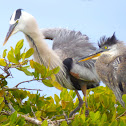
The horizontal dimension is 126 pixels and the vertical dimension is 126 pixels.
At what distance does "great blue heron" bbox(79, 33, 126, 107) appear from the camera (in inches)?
118

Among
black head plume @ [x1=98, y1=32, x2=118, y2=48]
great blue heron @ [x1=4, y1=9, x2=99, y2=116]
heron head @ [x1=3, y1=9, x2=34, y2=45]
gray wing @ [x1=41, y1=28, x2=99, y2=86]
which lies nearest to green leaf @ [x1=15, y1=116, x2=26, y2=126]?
great blue heron @ [x1=4, y1=9, x2=99, y2=116]

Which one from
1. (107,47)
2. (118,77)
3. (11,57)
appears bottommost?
(118,77)

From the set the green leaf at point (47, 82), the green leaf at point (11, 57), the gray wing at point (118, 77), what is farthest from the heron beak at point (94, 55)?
the green leaf at point (11, 57)

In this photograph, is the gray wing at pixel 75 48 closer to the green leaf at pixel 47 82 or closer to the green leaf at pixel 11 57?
the green leaf at pixel 47 82

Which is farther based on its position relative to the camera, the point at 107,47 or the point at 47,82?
the point at 107,47

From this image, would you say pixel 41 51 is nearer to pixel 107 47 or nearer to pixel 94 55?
pixel 94 55

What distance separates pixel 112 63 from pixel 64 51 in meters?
0.91

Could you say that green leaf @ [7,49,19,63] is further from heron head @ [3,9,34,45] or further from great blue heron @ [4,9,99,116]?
heron head @ [3,9,34,45]

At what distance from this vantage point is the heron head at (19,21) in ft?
9.80

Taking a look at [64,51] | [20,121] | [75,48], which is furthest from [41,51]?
[20,121]

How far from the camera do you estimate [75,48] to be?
12.7 ft

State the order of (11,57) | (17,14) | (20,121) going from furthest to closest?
(17,14), (11,57), (20,121)

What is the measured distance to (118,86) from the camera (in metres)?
3.06

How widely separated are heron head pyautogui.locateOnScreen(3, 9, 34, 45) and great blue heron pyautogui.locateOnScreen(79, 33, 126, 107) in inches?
35.3
